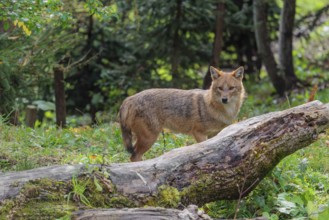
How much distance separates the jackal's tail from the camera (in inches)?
328

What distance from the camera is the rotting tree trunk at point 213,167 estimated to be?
5402mm

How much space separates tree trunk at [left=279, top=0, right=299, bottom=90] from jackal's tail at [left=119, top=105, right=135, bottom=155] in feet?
22.3

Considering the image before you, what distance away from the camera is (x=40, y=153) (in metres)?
7.88

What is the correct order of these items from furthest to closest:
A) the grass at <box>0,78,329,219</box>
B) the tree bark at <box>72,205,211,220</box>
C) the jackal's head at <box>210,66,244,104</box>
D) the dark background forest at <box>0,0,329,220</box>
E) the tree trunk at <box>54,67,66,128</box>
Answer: the tree trunk at <box>54,67,66,128</box>
the jackal's head at <box>210,66,244,104</box>
the dark background forest at <box>0,0,329,220</box>
the grass at <box>0,78,329,219</box>
the tree bark at <box>72,205,211,220</box>

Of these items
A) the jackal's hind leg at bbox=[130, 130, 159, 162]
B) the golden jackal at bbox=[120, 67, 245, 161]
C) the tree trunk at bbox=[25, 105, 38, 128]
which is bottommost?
the tree trunk at bbox=[25, 105, 38, 128]

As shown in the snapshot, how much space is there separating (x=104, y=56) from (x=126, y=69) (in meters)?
1.04

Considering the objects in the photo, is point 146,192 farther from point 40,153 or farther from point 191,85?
point 191,85

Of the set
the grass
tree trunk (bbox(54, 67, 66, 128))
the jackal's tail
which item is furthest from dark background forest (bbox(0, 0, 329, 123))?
the jackal's tail

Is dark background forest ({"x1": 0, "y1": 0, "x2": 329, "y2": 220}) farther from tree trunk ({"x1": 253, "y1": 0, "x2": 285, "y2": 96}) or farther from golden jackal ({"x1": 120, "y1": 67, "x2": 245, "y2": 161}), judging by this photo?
golden jackal ({"x1": 120, "y1": 67, "x2": 245, "y2": 161})

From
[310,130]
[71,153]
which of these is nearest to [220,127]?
[71,153]

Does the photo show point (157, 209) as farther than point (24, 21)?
No

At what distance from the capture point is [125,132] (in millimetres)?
8547

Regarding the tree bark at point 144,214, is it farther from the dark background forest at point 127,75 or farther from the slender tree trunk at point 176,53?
the slender tree trunk at point 176,53


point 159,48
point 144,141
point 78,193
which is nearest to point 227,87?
point 144,141
